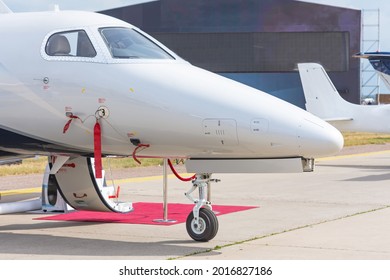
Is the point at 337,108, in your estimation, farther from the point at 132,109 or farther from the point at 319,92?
the point at 132,109

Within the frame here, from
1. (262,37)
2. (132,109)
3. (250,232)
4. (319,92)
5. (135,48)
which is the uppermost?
(262,37)

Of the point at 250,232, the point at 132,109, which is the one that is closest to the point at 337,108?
the point at 250,232

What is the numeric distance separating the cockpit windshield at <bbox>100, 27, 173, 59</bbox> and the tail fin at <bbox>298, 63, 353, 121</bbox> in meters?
23.1

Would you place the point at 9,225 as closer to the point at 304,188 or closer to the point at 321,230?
the point at 321,230

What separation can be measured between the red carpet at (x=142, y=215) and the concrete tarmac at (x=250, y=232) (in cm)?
39

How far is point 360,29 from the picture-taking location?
90.5m

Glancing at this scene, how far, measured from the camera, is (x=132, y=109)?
Result: 34.3ft

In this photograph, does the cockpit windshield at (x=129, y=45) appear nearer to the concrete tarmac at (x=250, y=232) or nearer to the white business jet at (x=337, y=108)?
the concrete tarmac at (x=250, y=232)

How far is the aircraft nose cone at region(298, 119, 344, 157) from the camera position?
9836 mm

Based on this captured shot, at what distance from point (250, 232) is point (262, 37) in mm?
82050

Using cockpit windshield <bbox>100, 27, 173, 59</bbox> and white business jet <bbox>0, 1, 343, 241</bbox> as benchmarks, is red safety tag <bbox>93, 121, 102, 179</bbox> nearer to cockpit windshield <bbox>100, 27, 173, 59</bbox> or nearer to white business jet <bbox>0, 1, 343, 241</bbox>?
white business jet <bbox>0, 1, 343, 241</bbox>

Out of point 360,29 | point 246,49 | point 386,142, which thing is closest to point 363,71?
point 360,29

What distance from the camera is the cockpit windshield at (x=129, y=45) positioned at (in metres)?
10.8

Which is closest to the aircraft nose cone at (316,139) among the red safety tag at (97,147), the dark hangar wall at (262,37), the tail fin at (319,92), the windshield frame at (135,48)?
the windshield frame at (135,48)
